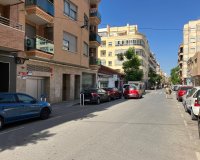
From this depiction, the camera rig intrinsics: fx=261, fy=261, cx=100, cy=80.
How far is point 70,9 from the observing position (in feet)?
82.1

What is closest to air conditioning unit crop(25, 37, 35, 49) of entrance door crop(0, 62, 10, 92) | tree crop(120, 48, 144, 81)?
entrance door crop(0, 62, 10, 92)

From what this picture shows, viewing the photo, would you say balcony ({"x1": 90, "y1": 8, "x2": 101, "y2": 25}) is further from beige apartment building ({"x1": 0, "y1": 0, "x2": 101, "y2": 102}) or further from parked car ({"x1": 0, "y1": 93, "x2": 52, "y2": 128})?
parked car ({"x1": 0, "y1": 93, "x2": 52, "y2": 128})

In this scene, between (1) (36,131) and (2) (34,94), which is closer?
(1) (36,131)

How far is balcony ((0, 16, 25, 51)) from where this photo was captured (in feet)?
45.9

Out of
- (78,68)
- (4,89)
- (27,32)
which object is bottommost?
(4,89)

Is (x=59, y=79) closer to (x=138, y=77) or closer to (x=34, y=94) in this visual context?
(x=34, y=94)

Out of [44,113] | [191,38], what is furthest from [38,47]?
[191,38]

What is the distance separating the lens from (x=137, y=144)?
7449mm

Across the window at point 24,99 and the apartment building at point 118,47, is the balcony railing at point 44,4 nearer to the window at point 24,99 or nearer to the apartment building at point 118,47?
the window at point 24,99

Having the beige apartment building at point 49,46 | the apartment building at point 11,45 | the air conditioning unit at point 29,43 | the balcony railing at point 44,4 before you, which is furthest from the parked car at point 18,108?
the balcony railing at point 44,4

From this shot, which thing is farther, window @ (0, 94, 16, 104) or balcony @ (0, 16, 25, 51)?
balcony @ (0, 16, 25, 51)

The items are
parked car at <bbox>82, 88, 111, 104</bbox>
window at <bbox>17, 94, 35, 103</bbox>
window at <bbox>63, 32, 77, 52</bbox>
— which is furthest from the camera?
window at <bbox>63, 32, 77, 52</bbox>

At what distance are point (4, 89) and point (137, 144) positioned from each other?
37.1 ft

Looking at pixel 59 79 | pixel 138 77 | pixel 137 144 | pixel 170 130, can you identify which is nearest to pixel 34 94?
pixel 59 79
